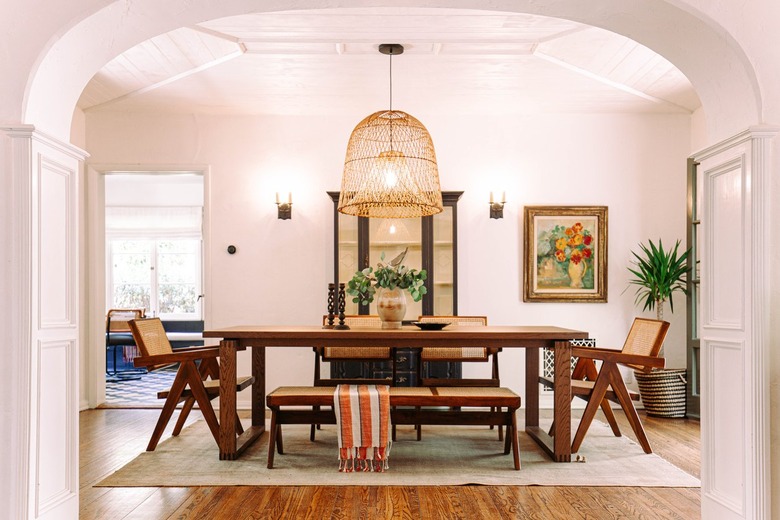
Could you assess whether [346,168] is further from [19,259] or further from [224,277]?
[19,259]

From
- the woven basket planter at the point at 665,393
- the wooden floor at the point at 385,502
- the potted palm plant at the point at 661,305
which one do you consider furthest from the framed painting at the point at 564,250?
the wooden floor at the point at 385,502

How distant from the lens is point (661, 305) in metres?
5.64

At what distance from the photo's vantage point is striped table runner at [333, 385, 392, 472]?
147 inches

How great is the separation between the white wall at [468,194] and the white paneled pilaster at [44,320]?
3.28m

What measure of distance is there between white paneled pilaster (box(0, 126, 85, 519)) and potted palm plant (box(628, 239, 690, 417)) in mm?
4339

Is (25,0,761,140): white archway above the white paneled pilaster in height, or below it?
above

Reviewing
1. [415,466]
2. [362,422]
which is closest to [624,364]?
[415,466]

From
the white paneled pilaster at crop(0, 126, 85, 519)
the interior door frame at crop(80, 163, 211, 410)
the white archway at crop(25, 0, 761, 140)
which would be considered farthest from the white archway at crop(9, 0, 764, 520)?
the interior door frame at crop(80, 163, 211, 410)

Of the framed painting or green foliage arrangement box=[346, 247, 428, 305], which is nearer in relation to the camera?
green foliage arrangement box=[346, 247, 428, 305]

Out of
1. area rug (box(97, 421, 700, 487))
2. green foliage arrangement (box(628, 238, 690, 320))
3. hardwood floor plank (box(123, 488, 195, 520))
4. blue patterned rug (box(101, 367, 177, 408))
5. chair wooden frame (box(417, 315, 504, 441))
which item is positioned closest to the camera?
hardwood floor plank (box(123, 488, 195, 520))

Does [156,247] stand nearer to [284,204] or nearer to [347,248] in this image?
[284,204]

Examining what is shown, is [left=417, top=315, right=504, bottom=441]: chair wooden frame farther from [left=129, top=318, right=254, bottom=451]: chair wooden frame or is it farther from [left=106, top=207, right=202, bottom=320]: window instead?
[left=106, top=207, right=202, bottom=320]: window

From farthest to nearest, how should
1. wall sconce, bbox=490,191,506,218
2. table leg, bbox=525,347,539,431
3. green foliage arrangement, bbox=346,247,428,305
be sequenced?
wall sconce, bbox=490,191,506,218 < table leg, bbox=525,347,539,431 < green foliage arrangement, bbox=346,247,428,305

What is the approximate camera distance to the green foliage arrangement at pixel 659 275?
18.4ft
